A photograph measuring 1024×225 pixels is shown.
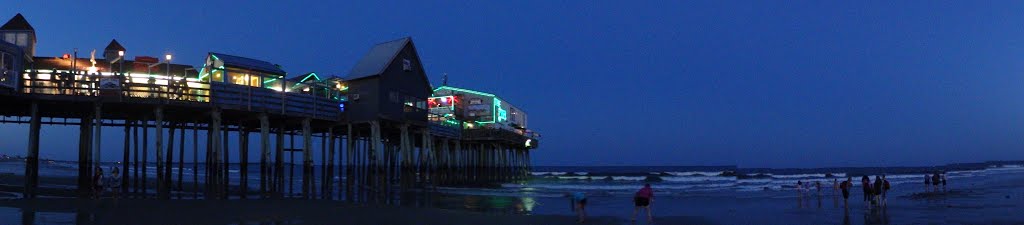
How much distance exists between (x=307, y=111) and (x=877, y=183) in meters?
21.0

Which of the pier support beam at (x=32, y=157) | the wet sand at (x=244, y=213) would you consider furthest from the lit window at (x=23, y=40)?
the wet sand at (x=244, y=213)

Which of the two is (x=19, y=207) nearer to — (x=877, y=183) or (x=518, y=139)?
(x=877, y=183)

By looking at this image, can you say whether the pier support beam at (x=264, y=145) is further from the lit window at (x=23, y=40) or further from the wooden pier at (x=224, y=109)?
the lit window at (x=23, y=40)

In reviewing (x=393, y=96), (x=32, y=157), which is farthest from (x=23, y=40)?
(x=393, y=96)

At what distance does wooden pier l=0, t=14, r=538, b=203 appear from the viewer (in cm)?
2231

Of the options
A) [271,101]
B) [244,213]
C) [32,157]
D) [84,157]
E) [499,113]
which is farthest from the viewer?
[499,113]

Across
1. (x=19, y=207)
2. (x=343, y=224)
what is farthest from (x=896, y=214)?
(x=19, y=207)

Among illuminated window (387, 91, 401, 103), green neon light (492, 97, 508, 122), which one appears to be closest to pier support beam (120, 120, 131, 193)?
illuminated window (387, 91, 401, 103)

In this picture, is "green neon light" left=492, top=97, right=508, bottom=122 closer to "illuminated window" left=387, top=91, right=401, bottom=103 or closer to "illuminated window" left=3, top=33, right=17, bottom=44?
"illuminated window" left=387, top=91, right=401, bottom=103

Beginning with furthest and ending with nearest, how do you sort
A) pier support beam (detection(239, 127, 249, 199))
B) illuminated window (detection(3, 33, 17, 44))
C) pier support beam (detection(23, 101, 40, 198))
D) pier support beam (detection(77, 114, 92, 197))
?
illuminated window (detection(3, 33, 17, 44)) → pier support beam (detection(239, 127, 249, 199)) → pier support beam (detection(77, 114, 92, 197)) → pier support beam (detection(23, 101, 40, 198))

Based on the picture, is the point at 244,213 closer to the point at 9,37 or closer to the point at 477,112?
the point at 9,37

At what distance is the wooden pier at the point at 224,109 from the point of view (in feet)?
73.2

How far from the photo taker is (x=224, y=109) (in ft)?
79.6

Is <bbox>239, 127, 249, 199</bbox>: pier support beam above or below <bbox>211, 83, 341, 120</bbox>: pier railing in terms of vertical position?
below
